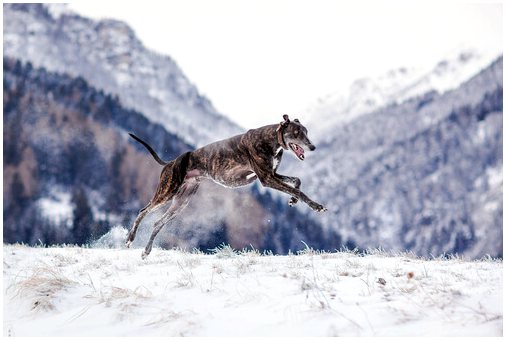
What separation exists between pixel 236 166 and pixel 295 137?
1.22m

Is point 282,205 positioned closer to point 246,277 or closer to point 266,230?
point 266,230

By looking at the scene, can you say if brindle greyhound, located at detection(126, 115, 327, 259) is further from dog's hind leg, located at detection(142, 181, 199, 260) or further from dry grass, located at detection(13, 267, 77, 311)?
dry grass, located at detection(13, 267, 77, 311)

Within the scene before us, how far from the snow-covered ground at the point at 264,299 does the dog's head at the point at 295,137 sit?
163 cm

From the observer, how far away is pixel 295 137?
786cm

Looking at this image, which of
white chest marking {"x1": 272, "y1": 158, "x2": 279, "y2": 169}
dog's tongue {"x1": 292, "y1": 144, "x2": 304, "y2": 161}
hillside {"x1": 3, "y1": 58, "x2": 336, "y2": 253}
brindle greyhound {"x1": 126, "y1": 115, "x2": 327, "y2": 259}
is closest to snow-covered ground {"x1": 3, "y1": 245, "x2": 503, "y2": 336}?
brindle greyhound {"x1": 126, "y1": 115, "x2": 327, "y2": 259}

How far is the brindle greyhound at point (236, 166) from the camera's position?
7879 millimetres

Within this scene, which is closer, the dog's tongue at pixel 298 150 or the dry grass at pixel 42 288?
the dry grass at pixel 42 288


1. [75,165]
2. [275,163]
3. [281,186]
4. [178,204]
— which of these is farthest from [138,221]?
[75,165]

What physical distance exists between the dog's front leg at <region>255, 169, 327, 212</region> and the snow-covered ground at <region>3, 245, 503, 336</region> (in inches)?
32.3

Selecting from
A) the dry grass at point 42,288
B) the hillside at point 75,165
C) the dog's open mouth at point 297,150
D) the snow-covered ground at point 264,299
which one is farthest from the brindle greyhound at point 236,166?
the hillside at point 75,165

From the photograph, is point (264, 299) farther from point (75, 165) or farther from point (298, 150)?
point (75, 165)

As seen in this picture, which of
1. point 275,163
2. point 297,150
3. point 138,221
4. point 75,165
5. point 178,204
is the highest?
point 297,150

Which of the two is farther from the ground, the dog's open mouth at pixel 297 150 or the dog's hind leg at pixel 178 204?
the dog's open mouth at pixel 297 150

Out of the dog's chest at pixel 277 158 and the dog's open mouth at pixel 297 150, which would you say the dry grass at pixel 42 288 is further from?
the dog's open mouth at pixel 297 150
